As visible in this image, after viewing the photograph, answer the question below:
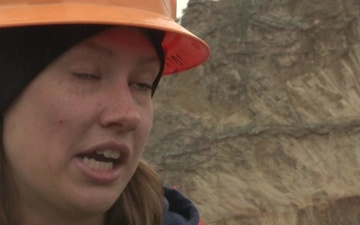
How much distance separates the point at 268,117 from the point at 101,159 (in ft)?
16.6

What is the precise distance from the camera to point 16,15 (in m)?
1.39

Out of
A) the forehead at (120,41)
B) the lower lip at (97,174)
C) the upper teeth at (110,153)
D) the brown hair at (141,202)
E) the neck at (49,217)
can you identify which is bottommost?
the brown hair at (141,202)

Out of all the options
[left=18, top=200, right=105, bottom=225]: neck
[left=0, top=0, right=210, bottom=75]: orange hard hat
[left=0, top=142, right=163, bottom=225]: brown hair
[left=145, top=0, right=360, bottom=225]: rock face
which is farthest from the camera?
[left=145, top=0, right=360, bottom=225]: rock face

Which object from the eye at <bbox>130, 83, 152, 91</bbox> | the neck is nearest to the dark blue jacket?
the neck

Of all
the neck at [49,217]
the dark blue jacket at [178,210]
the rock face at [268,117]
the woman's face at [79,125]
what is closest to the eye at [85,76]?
the woman's face at [79,125]

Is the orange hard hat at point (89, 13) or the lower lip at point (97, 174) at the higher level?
the orange hard hat at point (89, 13)

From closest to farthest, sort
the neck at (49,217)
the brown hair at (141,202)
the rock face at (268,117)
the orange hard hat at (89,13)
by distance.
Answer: the orange hard hat at (89,13), the neck at (49,217), the brown hair at (141,202), the rock face at (268,117)

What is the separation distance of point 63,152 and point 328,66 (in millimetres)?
5387

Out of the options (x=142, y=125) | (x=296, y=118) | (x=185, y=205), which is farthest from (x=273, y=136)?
(x=142, y=125)

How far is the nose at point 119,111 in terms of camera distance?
137 centimetres

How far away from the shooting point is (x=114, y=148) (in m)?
1.40

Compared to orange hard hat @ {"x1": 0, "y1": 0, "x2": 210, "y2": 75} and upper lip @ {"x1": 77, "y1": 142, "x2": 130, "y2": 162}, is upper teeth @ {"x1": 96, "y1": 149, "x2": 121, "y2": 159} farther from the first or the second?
orange hard hat @ {"x1": 0, "y1": 0, "x2": 210, "y2": 75}

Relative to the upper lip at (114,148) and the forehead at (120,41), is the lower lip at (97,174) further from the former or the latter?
the forehead at (120,41)

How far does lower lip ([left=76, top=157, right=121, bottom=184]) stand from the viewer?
138 cm
